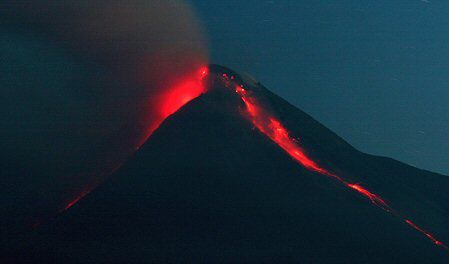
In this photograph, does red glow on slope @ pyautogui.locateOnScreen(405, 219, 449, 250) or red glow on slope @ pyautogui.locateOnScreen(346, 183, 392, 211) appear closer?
red glow on slope @ pyautogui.locateOnScreen(405, 219, 449, 250)

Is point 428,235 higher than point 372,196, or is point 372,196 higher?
point 372,196

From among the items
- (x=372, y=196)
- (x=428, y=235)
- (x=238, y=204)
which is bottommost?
(x=238, y=204)

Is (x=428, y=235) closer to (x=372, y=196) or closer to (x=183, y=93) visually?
(x=372, y=196)

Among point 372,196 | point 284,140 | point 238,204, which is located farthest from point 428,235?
point 238,204

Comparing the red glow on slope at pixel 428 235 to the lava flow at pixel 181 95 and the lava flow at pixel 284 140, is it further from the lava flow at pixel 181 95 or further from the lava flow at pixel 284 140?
the lava flow at pixel 181 95

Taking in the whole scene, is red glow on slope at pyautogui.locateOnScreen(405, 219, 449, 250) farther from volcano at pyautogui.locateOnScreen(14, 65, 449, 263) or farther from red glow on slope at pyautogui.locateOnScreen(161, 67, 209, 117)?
red glow on slope at pyautogui.locateOnScreen(161, 67, 209, 117)

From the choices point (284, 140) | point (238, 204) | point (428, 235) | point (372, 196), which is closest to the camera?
point (238, 204)

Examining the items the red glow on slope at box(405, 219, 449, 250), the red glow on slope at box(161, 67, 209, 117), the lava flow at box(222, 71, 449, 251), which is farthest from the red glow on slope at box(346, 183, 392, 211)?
the red glow on slope at box(161, 67, 209, 117)

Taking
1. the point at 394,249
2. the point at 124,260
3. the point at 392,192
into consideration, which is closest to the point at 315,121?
the point at 392,192
